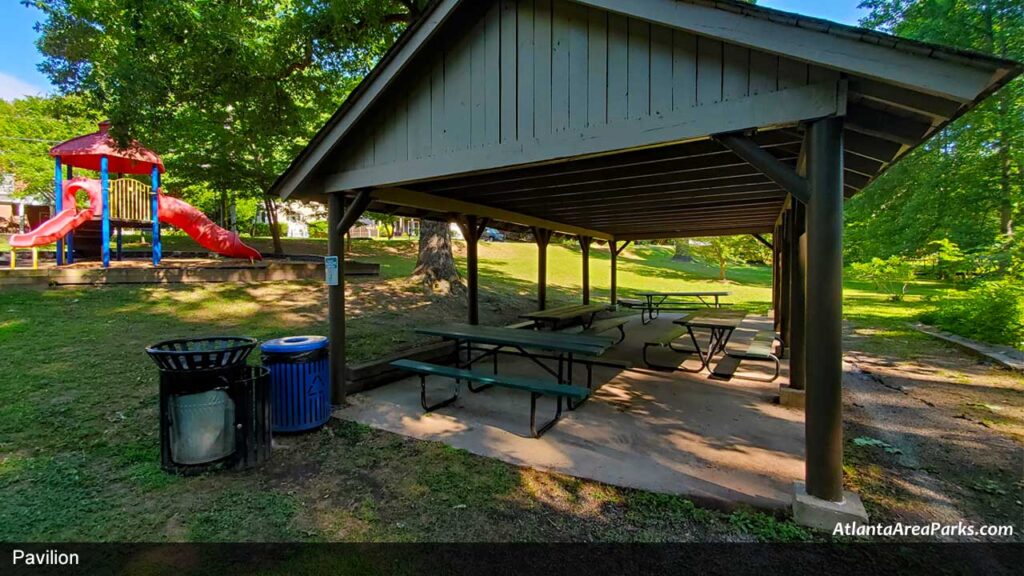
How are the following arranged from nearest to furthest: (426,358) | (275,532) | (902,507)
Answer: (275,532)
(902,507)
(426,358)

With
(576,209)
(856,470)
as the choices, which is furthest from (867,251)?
(856,470)

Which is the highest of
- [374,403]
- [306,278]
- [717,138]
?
[717,138]

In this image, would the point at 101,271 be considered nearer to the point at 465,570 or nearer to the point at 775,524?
the point at 465,570

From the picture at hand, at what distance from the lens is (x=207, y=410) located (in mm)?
3262

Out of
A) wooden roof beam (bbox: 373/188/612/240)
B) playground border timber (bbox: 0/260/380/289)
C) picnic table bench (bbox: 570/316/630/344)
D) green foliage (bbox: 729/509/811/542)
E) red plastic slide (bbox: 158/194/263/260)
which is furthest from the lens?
red plastic slide (bbox: 158/194/263/260)

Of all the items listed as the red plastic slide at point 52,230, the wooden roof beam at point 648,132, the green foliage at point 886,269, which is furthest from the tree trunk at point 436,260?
the green foliage at point 886,269

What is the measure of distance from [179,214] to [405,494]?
13.0m

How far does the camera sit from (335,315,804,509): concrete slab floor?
320 cm

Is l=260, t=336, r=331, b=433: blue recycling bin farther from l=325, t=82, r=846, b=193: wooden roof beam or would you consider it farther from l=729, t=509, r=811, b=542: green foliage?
l=729, t=509, r=811, b=542: green foliage

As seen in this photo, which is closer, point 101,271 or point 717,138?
point 717,138

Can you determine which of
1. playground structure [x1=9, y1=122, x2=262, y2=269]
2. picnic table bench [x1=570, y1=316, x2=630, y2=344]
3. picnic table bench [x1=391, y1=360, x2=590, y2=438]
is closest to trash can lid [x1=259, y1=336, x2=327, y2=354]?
picnic table bench [x1=391, y1=360, x2=590, y2=438]

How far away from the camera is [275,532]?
2.60 meters

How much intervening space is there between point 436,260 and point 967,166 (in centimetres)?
1411

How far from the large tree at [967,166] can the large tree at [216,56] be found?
13.8 metres
